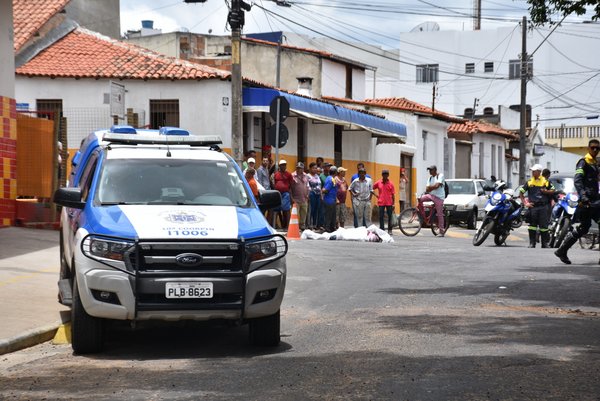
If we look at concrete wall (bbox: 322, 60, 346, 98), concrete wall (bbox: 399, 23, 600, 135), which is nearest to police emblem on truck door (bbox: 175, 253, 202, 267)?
concrete wall (bbox: 322, 60, 346, 98)

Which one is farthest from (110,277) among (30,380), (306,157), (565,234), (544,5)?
(306,157)

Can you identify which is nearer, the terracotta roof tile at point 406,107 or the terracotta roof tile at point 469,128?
the terracotta roof tile at point 406,107

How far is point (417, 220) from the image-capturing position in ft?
86.3

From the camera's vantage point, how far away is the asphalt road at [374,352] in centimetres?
671

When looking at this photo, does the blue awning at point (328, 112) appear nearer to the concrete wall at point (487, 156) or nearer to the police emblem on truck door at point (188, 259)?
the concrete wall at point (487, 156)

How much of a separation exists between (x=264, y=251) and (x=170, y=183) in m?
1.43

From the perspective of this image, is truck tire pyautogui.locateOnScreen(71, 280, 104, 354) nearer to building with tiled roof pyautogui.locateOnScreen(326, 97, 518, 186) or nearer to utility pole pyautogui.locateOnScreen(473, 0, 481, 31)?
building with tiled roof pyautogui.locateOnScreen(326, 97, 518, 186)

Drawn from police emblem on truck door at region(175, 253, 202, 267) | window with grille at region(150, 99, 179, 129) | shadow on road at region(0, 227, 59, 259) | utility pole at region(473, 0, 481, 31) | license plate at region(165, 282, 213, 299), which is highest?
utility pole at region(473, 0, 481, 31)

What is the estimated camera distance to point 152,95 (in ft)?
101

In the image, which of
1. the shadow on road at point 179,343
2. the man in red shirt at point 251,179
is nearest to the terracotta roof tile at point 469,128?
the man in red shirt at point 251,179

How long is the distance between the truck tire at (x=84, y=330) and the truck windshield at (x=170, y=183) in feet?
3.71

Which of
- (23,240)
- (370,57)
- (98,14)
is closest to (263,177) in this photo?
(23,240)

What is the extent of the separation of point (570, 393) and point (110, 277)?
148 inches

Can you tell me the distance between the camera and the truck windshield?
9305 millimetres
